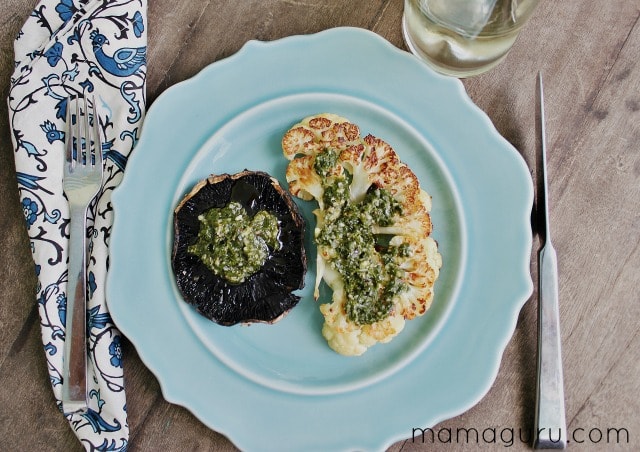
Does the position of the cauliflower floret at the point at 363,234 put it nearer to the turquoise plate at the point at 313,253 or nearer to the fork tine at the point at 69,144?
the turquoise plate at the point at 313,253

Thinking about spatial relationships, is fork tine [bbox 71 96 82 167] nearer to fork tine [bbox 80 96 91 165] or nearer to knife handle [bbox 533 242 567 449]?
fork tine [bbox 80 96 91 165]

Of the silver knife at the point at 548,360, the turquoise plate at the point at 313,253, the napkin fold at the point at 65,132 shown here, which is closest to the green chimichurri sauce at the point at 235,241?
the turquoise plate at the point at 313,253

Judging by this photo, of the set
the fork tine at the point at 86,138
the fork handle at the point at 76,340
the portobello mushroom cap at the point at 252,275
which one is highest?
the fork tine at the point at 86,138

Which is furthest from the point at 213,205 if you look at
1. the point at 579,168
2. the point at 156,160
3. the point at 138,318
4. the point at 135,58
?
the point at 579,168

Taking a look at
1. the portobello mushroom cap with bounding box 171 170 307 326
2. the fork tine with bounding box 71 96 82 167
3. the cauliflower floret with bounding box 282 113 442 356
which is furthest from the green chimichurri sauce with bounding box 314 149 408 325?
the fork tine with bounding box 71 96 82 167

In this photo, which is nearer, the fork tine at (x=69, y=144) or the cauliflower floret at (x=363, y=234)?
the cauliflower floret at (x=363, y=234)

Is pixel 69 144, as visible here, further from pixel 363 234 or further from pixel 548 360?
pixel 548 360

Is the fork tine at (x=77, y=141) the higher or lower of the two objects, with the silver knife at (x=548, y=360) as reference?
higher
